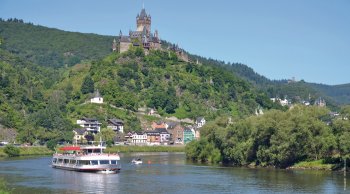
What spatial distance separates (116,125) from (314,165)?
10320 cm

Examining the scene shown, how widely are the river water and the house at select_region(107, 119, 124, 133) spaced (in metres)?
87.9

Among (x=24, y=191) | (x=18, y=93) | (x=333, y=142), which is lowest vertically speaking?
(x=24, y=191)

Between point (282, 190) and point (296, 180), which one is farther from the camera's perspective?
point (296, 180)

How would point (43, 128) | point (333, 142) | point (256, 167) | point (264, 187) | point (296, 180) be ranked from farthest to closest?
point (43, 128) < point (256, 167) < point (333, 142) < point (296, 180) < point (264, 187)

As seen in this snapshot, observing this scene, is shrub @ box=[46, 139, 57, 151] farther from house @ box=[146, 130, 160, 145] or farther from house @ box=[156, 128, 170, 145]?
house @ box=[156, 128, 170, 145]

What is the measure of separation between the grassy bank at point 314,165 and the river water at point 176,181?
2.93 m

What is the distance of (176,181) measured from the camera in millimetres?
74562

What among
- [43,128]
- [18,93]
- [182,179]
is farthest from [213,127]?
[18,93]

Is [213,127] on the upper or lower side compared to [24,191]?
upper

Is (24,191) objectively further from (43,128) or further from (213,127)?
(43,128)

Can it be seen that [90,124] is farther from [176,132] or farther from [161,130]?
[176,132]

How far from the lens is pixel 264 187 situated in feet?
224

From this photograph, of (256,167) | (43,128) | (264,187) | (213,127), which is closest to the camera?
(264,187)

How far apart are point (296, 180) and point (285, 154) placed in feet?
44.4
